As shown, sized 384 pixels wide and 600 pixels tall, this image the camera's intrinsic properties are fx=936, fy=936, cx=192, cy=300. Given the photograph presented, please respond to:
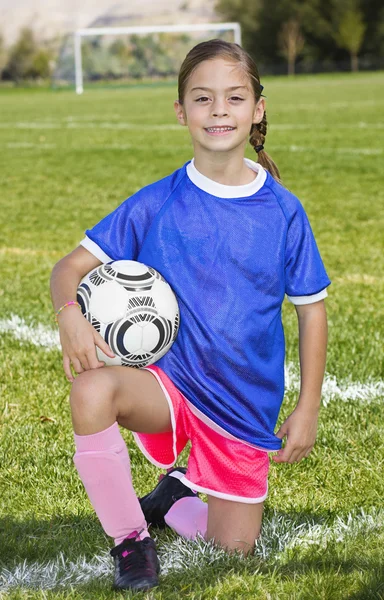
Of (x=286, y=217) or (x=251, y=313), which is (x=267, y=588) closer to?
(x=251, y=313)

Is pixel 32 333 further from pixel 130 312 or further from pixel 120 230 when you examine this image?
pixel 130 312

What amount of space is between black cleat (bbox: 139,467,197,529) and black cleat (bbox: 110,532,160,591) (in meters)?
0.32

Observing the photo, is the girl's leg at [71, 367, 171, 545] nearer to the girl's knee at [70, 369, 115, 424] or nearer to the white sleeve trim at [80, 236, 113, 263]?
the girl's knee at [70, 369, 115, 424]

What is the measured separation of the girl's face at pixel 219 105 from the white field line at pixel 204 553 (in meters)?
1.08

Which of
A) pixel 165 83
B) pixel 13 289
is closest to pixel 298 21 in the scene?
pixel 165 83

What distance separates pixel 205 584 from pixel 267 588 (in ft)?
0.50

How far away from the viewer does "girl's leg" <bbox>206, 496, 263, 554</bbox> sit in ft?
8.36

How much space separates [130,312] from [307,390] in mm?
531

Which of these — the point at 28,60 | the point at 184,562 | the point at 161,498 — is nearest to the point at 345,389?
the point at 161,498

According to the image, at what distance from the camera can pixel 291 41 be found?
77.7 m

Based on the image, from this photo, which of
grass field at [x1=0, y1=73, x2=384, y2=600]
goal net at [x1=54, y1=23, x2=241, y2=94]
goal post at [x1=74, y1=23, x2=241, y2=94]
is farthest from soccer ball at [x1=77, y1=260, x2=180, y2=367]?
goal net at [x1=54, y1=23, x2=241, y2=94]

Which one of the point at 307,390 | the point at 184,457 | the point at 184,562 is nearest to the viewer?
the point at 184,562

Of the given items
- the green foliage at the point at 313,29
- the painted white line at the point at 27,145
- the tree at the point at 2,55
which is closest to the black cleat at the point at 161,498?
the painted white line at the point at 27,145

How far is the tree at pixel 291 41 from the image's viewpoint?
252 feet
